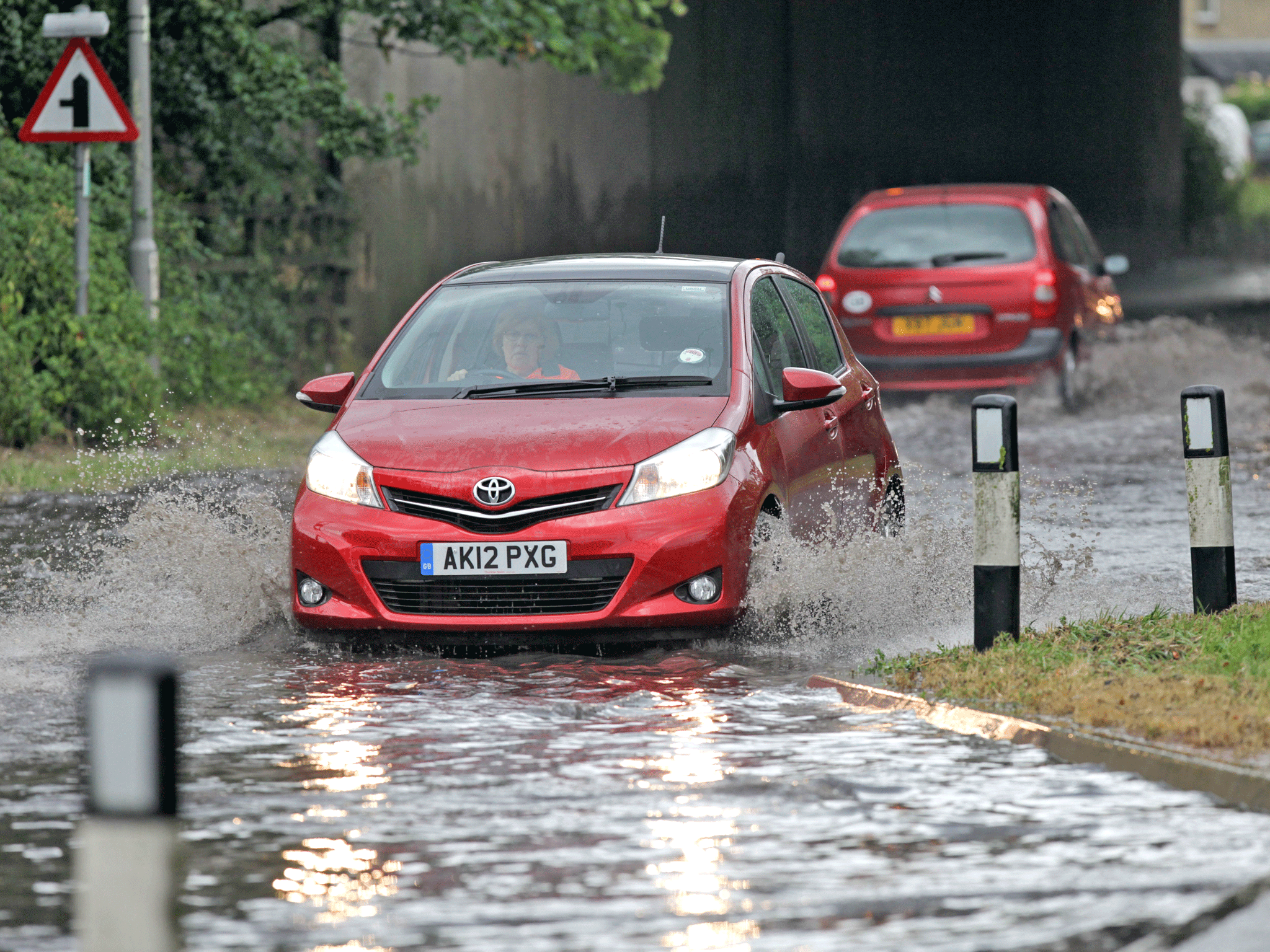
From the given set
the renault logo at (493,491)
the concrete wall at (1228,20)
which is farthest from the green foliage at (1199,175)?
the concrete wall at (1228,20)

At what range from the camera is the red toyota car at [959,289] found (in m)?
18.3

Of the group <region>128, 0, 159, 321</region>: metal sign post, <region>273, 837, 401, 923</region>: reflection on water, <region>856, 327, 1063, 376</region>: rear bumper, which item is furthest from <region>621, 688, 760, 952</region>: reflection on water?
<region>856, 327, 1063, 376</region>: rear bumper

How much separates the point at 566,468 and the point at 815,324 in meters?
2.53

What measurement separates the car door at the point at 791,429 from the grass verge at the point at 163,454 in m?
5.62

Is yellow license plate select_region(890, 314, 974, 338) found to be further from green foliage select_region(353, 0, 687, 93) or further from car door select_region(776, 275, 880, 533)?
car door select_region(776, 275, 880, 533)

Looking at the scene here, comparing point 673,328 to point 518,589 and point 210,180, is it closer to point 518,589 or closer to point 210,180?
point 518,589

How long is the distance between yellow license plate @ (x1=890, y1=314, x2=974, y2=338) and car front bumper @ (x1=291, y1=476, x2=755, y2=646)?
33.1 ft

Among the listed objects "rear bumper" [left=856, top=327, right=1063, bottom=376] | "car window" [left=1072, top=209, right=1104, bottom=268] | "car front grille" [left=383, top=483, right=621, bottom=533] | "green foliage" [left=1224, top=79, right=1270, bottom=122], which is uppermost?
"green foliage" [left=1224, top=79, right=1270, bottom=122]

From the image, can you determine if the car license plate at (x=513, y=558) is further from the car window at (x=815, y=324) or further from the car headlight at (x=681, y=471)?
the car window at (x=815, y=324)

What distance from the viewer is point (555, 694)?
7.64 meters

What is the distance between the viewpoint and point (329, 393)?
945 centimetres

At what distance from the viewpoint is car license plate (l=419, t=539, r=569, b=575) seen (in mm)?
8297

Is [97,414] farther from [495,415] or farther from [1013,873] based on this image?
[1013,873]

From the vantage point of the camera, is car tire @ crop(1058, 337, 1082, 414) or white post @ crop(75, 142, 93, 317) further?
car tire @ crop(1058, 337, 1082, 414)
